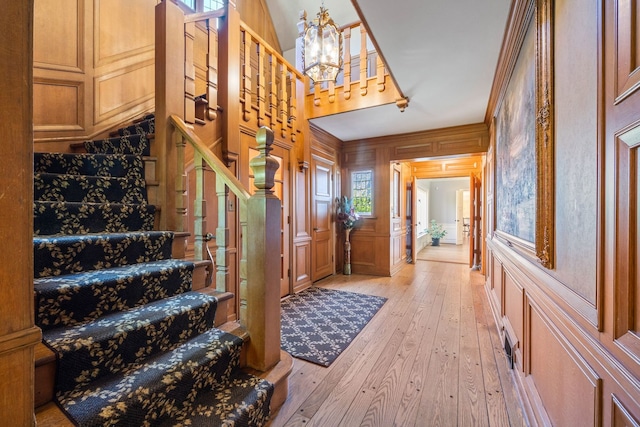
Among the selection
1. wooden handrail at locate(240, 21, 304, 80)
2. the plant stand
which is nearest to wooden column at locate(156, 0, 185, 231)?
wooden handrail at locate(240, 21, 304, 80)

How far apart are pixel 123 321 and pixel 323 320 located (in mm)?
2079

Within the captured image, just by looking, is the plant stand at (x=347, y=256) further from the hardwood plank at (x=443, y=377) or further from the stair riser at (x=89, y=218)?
the stair riser at (x=89, y=218)

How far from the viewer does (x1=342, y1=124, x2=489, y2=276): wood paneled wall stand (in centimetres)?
441

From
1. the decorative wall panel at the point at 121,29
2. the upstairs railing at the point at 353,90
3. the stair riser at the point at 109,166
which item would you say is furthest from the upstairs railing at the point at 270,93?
the stair riser at the point at 109,166

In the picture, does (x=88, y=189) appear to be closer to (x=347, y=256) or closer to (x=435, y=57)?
(x=435, y=57)

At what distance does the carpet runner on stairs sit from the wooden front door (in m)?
2.80

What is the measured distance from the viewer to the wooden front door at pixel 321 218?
439 centimetres

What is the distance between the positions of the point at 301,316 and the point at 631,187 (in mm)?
2840

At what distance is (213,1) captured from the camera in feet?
13.9

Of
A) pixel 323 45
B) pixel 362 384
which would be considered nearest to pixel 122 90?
pixel 323 45

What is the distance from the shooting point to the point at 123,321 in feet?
3.91

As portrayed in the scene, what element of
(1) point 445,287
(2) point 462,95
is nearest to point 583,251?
(2) point 462,95

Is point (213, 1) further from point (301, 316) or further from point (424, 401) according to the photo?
point (424, 401)

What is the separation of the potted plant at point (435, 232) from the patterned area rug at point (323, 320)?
6883 millimetres
